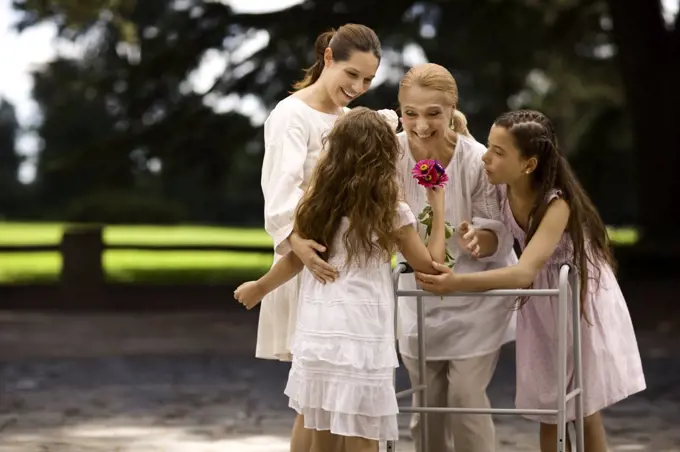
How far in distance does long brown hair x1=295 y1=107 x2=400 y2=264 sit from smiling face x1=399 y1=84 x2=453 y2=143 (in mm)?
240

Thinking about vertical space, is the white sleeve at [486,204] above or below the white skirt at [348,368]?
above

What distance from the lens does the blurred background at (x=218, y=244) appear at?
8.54 metres

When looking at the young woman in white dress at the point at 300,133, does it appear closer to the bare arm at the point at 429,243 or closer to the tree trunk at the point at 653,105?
the bare arm at the point at 429,243

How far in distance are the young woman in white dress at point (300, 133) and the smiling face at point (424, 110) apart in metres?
0.25

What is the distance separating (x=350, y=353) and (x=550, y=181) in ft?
3.25

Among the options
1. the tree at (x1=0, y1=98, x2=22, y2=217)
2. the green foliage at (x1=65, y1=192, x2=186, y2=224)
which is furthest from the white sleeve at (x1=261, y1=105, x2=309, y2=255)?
the tree at (x1=0, y1=98, x2=22, y2=217)

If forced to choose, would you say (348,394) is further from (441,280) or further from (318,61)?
(318,61)

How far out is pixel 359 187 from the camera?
4.69 meters

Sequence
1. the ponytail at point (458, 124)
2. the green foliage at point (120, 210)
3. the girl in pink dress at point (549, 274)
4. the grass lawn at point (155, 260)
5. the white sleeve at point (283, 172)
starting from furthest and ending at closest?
1. the green foliage at point (120, 210)
2. the grass lawn at point (155, 260)
3. the ponytail at point (458, 124)
4. the white sleeve at point (283, 172)
5. the girl in pink dress at point (549, 274)

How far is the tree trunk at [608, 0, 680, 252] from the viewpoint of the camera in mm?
20359

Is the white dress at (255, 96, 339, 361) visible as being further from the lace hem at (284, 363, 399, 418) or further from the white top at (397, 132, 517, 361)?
the lace hem at (284, 363, 399, 418)

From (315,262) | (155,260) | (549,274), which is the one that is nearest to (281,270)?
(315,262)

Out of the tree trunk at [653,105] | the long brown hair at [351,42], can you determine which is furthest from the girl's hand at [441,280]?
the tree trunk at [653,105]

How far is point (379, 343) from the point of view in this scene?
4707mm
